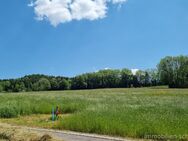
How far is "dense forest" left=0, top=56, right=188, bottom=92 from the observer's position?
129 m

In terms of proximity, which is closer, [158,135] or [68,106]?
[158,135]

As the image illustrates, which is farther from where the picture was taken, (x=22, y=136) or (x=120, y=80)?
(x=120, y=80)

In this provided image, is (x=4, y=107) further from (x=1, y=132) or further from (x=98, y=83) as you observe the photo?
(x=98, y=83)

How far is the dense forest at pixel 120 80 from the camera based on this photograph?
423 feet

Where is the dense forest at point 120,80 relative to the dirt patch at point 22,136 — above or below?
above

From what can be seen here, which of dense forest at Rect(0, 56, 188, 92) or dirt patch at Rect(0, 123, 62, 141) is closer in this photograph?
dirt patch at Rect(0, 123, 62, 141)

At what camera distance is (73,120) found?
22.9m

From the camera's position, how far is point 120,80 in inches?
5472

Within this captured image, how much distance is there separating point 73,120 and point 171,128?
670cm

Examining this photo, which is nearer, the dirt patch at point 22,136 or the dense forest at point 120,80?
the dirt patch at point 22,136

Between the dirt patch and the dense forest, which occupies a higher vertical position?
the dense forest

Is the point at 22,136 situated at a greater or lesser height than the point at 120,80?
lesser

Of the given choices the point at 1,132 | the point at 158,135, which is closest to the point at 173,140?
the point at 158,135

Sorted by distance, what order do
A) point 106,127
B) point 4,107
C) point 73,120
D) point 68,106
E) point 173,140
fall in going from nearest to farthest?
1. point 173,140
2. point 106,127
3. point 73,120
4. point 4,107
5. point 68,106
